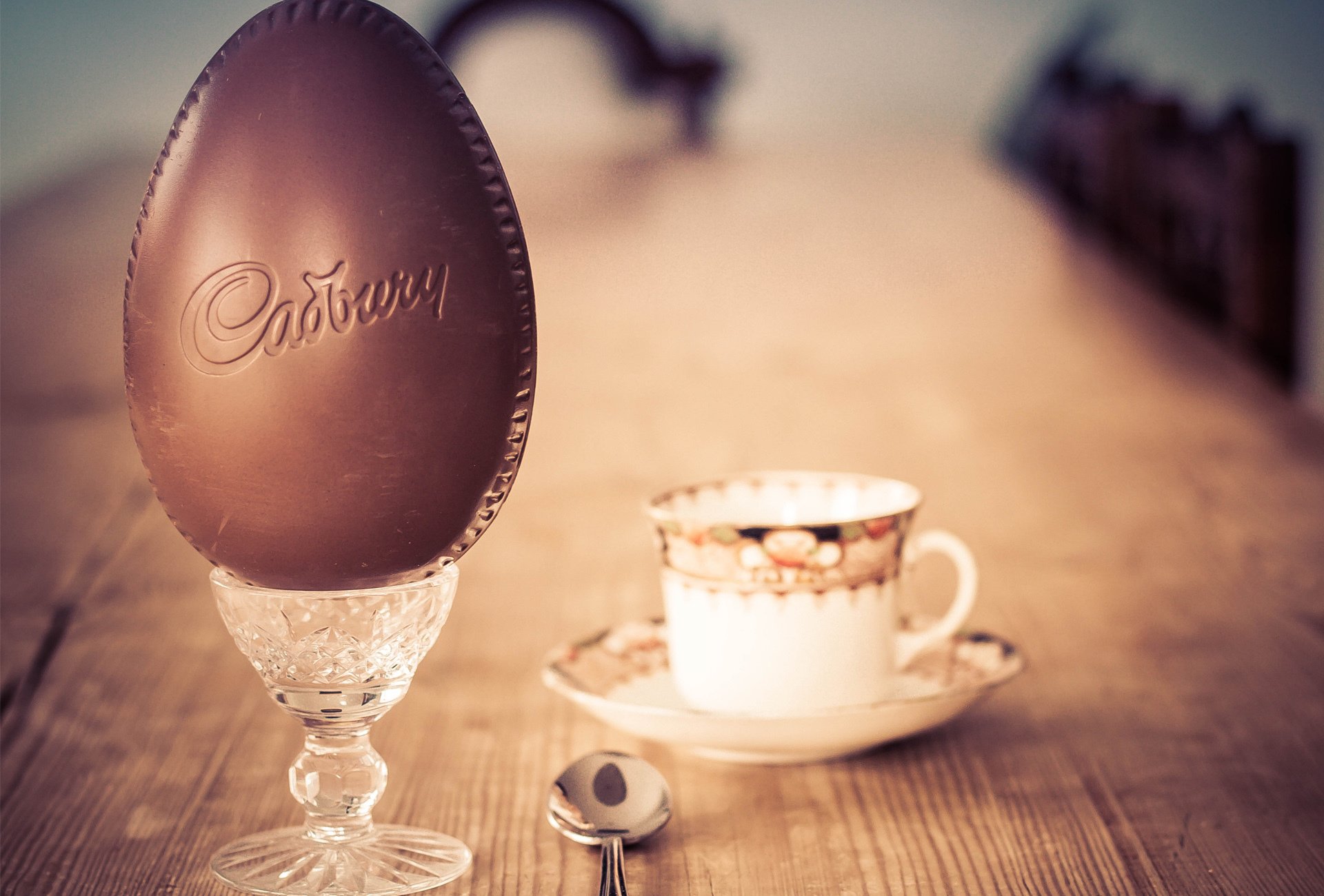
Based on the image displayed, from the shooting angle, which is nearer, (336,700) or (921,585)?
(336,700)

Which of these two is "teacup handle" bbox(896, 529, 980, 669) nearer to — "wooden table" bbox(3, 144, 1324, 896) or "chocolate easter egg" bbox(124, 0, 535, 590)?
"wooden table" bbox(3, 144, 1324, 896)

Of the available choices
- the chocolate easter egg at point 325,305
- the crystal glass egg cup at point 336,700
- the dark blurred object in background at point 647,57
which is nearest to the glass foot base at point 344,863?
the crystal glass egg cup at point 336,700

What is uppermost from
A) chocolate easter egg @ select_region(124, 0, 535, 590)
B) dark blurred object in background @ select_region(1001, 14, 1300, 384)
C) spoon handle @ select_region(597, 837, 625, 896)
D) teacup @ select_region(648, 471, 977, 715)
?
chocolate easter egg @ select_region(124, 0, 535, 590)

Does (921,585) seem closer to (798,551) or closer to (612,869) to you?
(798,551)

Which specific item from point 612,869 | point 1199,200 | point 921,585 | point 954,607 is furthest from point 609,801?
point 1199,200

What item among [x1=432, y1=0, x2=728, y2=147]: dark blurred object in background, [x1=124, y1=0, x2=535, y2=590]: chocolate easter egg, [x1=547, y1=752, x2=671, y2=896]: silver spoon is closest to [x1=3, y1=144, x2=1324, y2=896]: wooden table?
[x1=547, y1=752, x2=671, y2=896]: silver spoon
